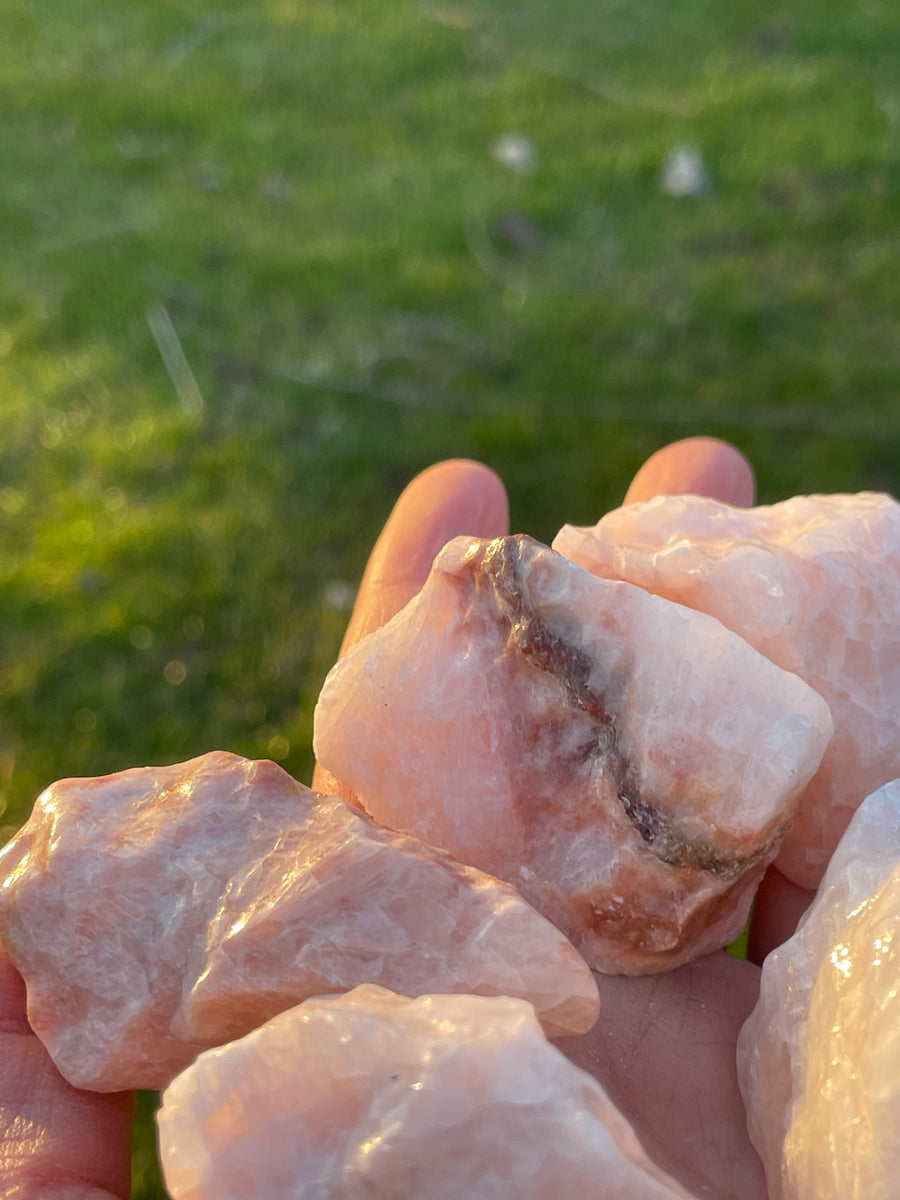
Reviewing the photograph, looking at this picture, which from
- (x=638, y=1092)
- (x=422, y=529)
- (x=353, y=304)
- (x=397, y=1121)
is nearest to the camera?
(x=397, y=1121)

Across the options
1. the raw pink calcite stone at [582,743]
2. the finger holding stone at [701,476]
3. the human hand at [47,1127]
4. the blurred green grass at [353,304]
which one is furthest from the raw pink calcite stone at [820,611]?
the blurred green grass at [353,304]

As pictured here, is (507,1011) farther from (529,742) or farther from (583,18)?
(583,18)

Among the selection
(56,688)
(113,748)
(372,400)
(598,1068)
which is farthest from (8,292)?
(598,1068)

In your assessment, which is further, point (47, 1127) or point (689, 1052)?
point (689, 1052)

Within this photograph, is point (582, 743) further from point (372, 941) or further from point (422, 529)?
point (422, 529)

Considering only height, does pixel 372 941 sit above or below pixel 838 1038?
above

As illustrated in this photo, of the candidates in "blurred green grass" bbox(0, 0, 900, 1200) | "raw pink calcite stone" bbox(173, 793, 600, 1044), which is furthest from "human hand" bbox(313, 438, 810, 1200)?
"blurred green grass" bbox(0, 0, 900, 1200)

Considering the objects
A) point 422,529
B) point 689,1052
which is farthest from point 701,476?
point 689,1052

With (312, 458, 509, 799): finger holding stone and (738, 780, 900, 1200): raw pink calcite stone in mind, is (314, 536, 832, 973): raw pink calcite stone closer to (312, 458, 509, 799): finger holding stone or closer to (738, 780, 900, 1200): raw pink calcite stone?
(738, 780, 900, 1200): raw pink calcite stone
